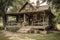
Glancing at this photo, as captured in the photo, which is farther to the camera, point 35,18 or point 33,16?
point 33,16

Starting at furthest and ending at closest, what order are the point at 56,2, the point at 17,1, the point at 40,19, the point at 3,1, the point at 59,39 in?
1. the point at 17,1
2. the point at 3,1
3. the point at 40,19
4. the point at 56,2
5. the point at 59,39

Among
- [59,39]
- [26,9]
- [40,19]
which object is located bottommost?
[59,39]

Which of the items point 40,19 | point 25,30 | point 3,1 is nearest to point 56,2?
point 25,30

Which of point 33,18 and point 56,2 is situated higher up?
point 56,2

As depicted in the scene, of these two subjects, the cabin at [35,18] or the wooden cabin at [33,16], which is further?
the wooden cabin at [33,16]

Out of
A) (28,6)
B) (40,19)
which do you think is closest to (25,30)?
(40,19)

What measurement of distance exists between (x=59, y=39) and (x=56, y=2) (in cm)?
654

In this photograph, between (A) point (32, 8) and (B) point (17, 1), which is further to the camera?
(B) point (17, 1)

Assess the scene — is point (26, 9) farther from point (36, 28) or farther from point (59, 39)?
point (59, 39)

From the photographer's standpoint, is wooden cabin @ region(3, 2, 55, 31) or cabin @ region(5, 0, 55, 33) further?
wooden cabin @ region(3, 2, 55, 31)

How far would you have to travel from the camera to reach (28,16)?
37.7 meters

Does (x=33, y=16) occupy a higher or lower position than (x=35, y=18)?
higher

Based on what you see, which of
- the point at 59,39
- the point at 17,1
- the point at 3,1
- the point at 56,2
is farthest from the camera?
the point at 17,1

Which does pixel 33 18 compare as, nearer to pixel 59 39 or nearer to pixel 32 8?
pixel 32 8
